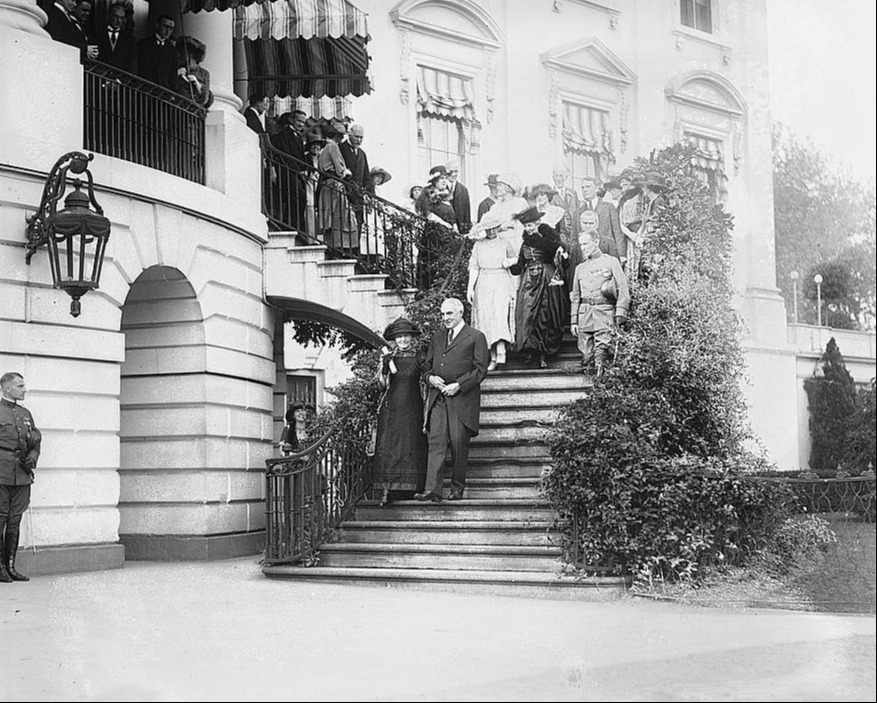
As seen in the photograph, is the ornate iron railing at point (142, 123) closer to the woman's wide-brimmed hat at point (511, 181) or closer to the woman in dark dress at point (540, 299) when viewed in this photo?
the woman in dark dress at point (540, 299)

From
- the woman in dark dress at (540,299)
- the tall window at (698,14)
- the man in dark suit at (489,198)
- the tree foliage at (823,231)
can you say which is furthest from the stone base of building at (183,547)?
the tree foliage at (823,231)

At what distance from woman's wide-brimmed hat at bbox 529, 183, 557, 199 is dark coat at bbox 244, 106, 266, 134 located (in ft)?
17.7

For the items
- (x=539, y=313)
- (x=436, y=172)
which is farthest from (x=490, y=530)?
(x=436, y=172)

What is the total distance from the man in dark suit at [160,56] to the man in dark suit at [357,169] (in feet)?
10.6

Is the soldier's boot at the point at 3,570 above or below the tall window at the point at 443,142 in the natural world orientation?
below

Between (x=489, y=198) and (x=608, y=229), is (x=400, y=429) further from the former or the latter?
(x=489, y=198)

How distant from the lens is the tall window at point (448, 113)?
38.5ft

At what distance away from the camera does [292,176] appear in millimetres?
17922

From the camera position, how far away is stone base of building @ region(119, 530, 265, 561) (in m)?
14.8

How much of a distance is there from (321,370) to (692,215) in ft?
59.6

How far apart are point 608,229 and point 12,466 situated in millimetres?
6056

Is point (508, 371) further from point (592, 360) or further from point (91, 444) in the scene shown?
point (91, 444)

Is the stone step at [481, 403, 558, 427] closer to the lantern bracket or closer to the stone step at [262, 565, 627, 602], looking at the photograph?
the stone step at [262, 565, 627, 602]

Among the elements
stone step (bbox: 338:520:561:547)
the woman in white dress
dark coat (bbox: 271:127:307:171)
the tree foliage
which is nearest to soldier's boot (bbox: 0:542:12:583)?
stone step (bbox: 338:520:561:547)
